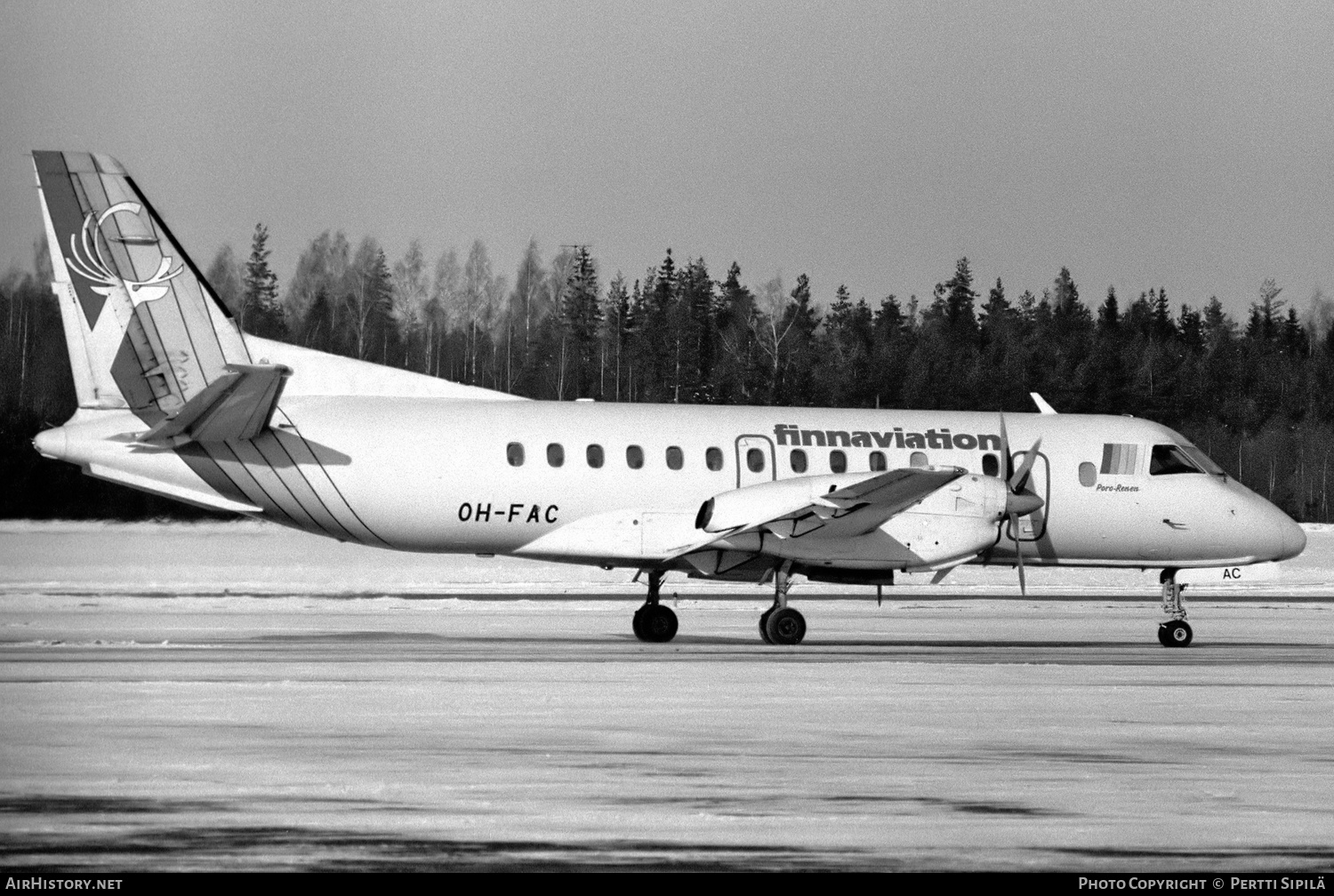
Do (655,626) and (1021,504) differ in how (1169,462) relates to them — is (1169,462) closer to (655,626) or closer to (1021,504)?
(1021,504)

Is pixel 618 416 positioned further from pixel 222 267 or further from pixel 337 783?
pixel 222 267

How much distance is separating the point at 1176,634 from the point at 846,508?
533 centimetres

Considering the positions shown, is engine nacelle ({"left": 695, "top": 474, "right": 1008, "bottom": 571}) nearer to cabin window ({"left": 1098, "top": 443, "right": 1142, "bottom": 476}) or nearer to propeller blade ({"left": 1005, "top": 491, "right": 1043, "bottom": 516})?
propeller blade ({"left": 1005, "top": 491, "right": 1043, "bottom": 516})

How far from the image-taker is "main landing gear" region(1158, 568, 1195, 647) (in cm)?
2258

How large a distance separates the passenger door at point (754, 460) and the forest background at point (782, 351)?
41.9 meters

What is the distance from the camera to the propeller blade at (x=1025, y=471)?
22672 mm

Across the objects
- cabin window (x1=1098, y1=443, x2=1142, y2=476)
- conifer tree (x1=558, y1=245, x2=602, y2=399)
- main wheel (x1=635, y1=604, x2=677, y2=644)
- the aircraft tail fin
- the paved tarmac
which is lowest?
the paved tarmac

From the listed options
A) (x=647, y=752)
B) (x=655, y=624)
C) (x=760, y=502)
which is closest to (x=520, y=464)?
(x=655, y=624)

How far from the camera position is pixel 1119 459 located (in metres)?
24.2

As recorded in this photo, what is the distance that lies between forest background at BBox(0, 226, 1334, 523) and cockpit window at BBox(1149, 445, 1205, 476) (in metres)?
40.3

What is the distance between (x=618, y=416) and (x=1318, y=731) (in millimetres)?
11234

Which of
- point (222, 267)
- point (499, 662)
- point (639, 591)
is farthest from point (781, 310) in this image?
point (499, 662)

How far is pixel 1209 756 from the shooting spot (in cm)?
1211

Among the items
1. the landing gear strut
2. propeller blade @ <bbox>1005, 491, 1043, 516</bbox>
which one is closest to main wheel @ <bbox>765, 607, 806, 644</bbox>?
the landing gear strut
